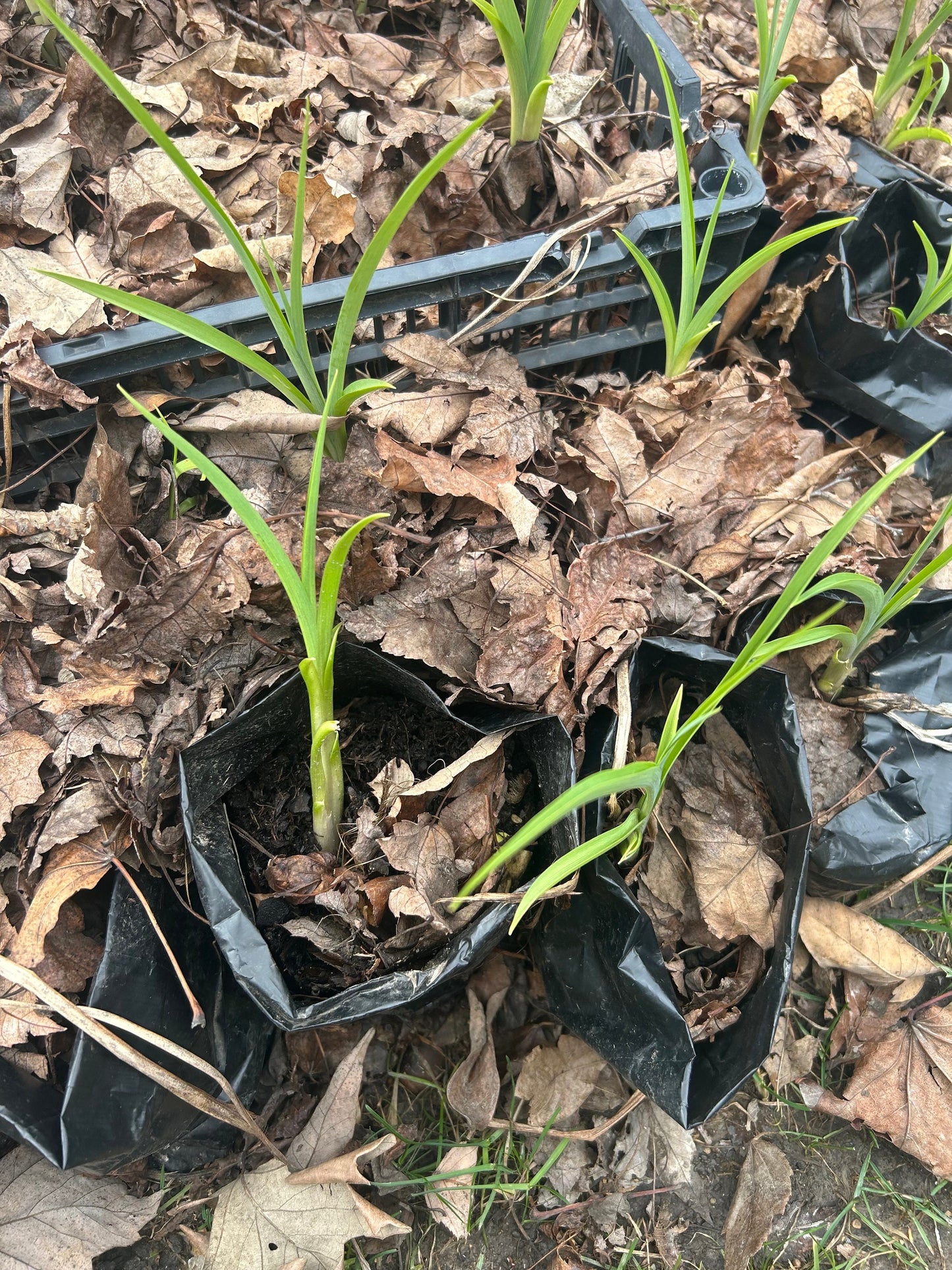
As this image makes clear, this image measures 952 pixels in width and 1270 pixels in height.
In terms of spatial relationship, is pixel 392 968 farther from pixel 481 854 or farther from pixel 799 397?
pixel 799 397

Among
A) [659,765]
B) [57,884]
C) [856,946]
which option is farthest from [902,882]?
[57,884]

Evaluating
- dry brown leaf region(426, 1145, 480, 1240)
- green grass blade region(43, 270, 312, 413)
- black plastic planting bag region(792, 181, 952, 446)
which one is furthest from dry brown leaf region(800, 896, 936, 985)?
green grass blade region(43, 270, 312, 413)

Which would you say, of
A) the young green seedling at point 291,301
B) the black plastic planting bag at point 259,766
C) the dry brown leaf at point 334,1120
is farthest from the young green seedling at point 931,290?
the dry brown leaf at point 334,1120

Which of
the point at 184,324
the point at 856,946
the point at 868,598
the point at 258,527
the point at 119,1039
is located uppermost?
the point at 184,324

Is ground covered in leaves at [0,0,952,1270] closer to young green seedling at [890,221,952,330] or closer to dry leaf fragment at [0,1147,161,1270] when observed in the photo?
dry leaf fragment at [0,1147,161,1270]

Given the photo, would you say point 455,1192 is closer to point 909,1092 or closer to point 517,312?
point 909,1092
